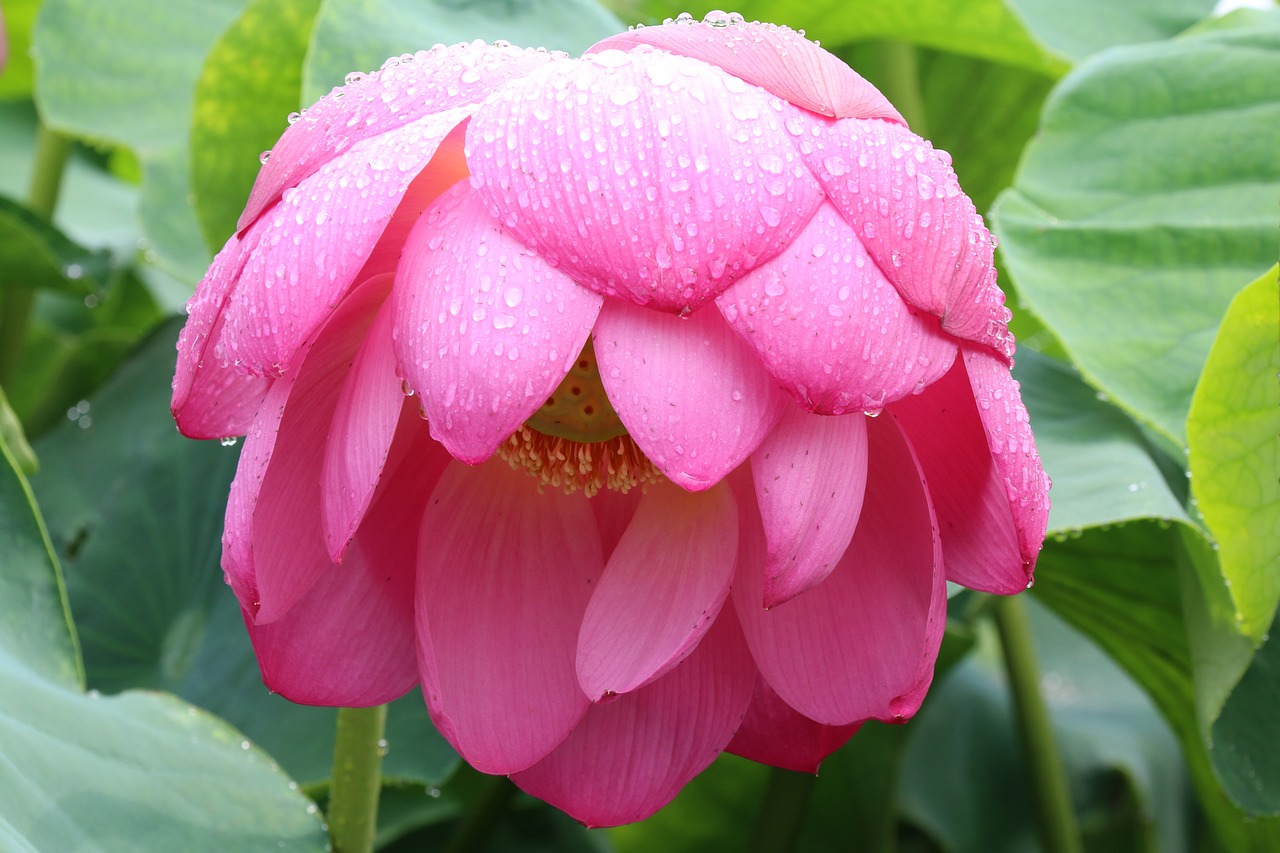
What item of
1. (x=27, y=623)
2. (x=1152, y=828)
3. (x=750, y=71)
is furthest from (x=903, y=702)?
(x=1152, y=828)

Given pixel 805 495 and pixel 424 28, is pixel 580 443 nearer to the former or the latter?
pixel 805 495

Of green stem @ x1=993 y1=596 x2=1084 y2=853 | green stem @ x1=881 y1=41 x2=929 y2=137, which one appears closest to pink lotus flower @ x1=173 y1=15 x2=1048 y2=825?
green stem @ x1=993 y1=596 x2=1084 y2=853

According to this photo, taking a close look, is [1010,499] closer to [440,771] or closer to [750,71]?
[750,71]

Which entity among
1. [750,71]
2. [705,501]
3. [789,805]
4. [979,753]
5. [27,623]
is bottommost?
[979,753]

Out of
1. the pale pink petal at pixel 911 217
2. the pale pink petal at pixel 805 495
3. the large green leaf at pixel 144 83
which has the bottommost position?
the large green leaf at pixel 144 83

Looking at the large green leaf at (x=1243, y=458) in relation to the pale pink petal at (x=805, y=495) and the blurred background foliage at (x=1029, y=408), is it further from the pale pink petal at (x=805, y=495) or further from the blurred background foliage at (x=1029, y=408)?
the pale pink petal at (x=805, y=495)

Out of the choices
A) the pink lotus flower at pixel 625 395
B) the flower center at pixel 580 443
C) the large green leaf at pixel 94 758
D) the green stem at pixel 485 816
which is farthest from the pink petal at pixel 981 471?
the green stem at pixel 485 816

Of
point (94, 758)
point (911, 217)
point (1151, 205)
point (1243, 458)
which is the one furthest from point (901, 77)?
point (94, 758)
